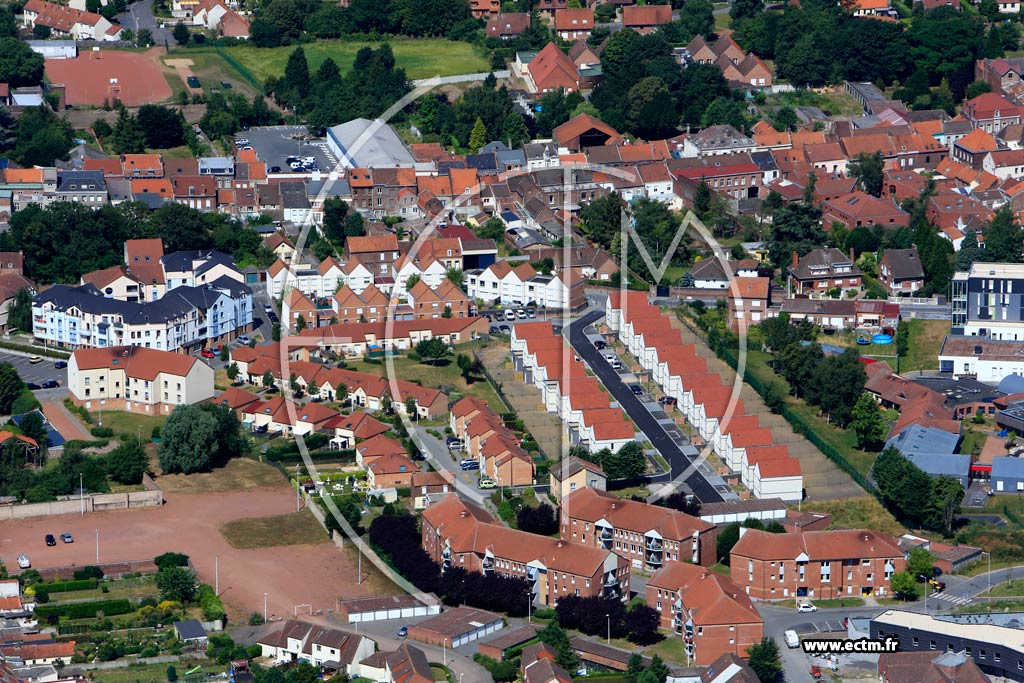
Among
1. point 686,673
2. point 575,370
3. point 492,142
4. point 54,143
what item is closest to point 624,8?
point 492,142

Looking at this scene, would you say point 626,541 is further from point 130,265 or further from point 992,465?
point 130,265

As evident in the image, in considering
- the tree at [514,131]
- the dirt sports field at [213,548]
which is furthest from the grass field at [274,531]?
the tree at [514,131]

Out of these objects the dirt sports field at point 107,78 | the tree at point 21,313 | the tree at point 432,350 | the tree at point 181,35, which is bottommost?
the tree at point 432,350

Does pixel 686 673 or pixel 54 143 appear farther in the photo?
pixel 54 143

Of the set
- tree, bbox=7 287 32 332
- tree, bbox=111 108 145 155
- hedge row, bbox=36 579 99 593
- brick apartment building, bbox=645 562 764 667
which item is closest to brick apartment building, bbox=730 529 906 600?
brick apartment building, bbox=645 562 764 667

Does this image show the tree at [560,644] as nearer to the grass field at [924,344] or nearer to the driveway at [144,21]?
the grass field at [924,344]

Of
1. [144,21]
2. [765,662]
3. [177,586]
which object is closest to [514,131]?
[144,21]

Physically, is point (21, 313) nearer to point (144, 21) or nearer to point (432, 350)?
point (432, 350)

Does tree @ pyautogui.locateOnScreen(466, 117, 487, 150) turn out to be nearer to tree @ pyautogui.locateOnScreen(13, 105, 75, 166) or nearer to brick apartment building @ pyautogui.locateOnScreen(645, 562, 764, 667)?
tree @ pyautogui.locateOnScreen(13, 105, 75, 166)
